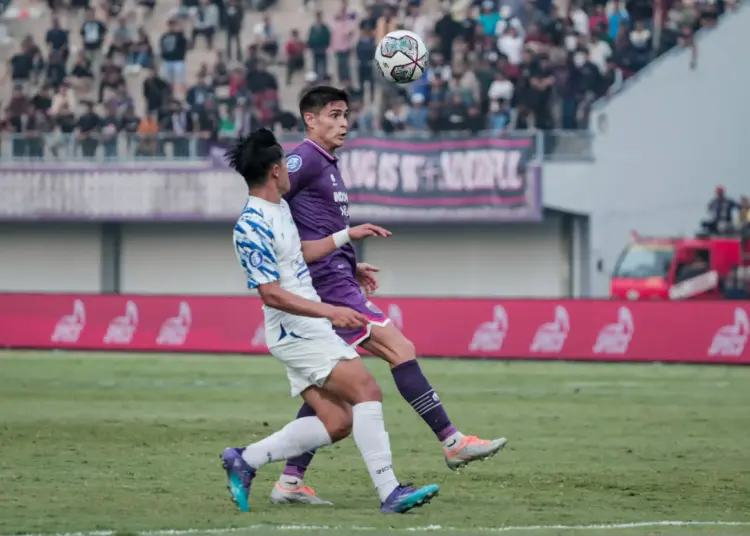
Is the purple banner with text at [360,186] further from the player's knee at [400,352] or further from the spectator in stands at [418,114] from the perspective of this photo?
the player's knee at [400,352]

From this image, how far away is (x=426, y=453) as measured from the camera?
12.7 metres

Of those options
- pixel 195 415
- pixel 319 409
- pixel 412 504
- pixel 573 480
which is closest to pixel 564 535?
pixel 412 504

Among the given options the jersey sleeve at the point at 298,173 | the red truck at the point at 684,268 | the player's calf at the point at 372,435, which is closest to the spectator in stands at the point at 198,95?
the red truck at the point at 684,268

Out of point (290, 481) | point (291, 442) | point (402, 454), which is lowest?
point (402, 454)

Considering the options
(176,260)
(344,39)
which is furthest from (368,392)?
(176,260)

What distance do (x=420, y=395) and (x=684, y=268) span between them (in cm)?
2395

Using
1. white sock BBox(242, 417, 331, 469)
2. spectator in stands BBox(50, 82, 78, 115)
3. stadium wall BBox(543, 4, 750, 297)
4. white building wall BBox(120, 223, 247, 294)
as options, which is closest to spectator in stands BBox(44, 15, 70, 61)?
spectator in stands BBox(50, 82, 78, 115)

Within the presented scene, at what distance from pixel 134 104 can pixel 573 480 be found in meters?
27.7

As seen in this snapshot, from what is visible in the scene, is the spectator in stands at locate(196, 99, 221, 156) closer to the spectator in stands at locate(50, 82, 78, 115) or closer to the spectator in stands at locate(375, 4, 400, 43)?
the spectator in stands at locate(50, 82, 78, 115)

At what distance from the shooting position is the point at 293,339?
894 centimetres

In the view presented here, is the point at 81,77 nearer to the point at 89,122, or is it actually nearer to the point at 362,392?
the point at 89,122

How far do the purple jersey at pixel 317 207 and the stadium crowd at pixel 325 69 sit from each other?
932 inches

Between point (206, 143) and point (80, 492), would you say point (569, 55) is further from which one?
point (80, 492)

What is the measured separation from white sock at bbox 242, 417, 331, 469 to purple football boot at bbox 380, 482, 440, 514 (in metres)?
0.60
